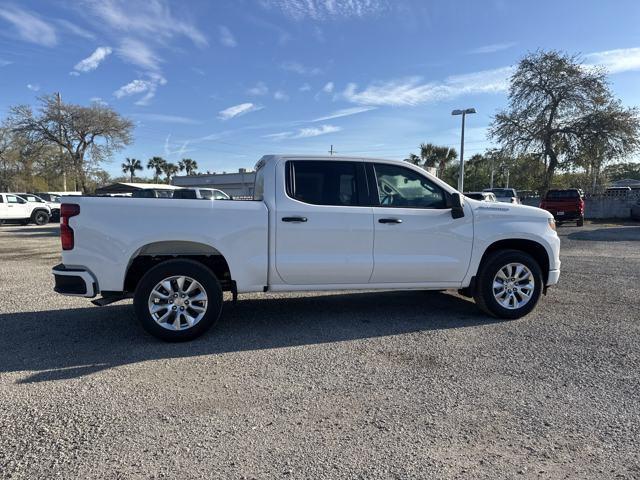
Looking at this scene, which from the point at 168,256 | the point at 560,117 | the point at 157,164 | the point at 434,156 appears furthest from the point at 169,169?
the point at 168,256

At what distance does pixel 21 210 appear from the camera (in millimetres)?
24484

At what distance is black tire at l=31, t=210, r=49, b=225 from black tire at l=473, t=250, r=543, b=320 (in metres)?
26.5

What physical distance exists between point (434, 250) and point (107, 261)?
357cm

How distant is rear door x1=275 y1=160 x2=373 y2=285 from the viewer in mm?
4922

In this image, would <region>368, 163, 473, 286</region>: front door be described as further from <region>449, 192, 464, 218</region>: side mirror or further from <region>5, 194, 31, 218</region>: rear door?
<region>5, 194, 31, 218</region>: rear door

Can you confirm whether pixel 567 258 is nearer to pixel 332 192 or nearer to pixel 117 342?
pixel 332 192

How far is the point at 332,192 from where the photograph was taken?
16.9 feet

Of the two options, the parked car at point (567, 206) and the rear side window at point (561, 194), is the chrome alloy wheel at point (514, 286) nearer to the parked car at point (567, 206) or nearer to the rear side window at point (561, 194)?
the parked car at point (567, 206)

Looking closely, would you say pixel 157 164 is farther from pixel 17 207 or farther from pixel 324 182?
pixel 324 182

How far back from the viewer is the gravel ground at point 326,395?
8.82 ft

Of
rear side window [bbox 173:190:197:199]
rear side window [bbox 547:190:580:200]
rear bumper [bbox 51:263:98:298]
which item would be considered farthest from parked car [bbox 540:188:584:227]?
rear bumper [bbox 51:263:98:298]

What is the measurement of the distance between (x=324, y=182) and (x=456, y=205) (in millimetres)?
1559

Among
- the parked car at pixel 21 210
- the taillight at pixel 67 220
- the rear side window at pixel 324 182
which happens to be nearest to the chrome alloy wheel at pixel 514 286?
the rear side window at pixel 324 182

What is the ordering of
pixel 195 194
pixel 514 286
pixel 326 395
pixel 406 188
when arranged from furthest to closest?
pixel 195 194, pixel 514 286, pixel 406 188, pixel 326 395
